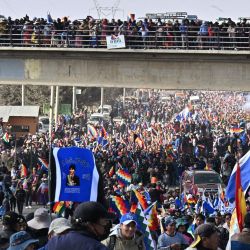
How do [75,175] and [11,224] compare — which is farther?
[75,175]

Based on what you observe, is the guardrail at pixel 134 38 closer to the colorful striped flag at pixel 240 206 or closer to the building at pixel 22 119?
the building at pixel 22 119

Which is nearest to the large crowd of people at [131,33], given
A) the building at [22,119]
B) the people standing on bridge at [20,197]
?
the people standing on bridge at [20,197]

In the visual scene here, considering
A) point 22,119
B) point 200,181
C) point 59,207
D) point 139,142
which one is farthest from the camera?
point 22,119

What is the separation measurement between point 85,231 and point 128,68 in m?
28.6

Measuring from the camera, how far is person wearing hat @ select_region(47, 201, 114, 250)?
6.15m

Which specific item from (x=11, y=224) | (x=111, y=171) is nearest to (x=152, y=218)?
(x=11, y=224)

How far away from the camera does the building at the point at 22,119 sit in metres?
54.0

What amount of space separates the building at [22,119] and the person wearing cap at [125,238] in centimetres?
4435

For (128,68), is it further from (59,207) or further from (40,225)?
(40,225)

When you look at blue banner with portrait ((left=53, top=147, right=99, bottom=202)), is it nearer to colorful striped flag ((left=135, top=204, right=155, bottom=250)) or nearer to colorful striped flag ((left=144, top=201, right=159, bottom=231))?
colorful striped flag ((left=144, top=201, right=159, bottom=231))

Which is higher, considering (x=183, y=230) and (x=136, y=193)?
(x=136, y=193)

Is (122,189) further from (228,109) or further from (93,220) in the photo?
(228,109)

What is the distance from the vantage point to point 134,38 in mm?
34781

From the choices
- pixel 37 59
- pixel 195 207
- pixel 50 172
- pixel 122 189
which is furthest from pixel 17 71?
pixel 50 172
